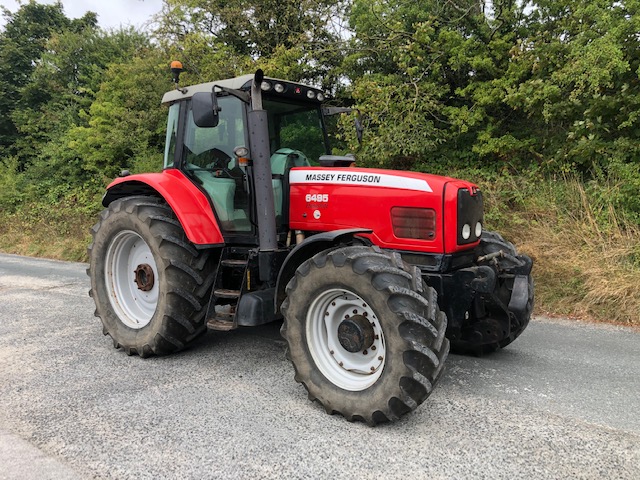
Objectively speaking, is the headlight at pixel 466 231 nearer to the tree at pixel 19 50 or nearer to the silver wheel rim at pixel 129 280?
the silver wheel rim at pixel 129 280

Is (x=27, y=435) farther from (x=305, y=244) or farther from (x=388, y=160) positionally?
(x=388, y=160)

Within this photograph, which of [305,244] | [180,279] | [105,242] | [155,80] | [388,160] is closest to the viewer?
[305,244]

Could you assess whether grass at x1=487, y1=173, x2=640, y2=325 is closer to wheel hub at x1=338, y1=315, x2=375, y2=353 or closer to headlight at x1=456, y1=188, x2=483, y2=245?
headlight at x1=456, y1=188, x2=483, y2=245

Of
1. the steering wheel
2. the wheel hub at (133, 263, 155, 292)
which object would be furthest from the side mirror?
the wheel hub at (133, 263, 155, 292)

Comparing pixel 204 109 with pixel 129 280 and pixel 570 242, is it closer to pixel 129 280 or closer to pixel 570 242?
pixel 129 280

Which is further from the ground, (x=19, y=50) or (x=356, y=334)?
(x=19, y=50)

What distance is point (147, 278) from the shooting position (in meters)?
4.48

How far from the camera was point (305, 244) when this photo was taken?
337cm

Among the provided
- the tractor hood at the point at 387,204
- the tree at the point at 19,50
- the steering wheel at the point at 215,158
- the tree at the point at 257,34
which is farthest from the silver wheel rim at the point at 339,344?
the tree at the point at 19,50

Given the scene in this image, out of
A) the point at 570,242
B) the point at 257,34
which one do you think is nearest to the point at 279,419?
the point at 570,242

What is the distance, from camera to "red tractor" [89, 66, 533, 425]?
2959mm

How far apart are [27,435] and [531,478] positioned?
9.08ft

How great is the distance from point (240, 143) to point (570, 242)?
188 inches

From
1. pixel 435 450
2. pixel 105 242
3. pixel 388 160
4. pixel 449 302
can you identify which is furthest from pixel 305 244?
pixel 388 160
